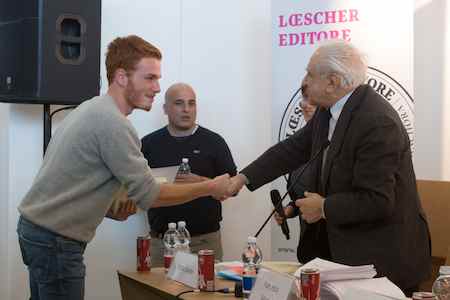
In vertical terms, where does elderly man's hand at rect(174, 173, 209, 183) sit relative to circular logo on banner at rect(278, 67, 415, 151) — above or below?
below

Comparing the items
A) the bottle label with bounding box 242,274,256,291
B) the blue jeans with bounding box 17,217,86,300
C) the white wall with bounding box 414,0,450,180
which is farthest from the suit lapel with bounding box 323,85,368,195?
the white wall with bounding box 414,0,450,180

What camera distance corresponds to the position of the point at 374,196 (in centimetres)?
229

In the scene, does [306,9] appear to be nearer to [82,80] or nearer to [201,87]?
[201,87]

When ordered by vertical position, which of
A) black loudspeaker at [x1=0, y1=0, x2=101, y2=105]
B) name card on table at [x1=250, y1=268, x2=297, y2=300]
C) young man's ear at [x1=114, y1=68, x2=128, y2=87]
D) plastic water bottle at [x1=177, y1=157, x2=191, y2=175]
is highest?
black loudspeaker at [x1=0, y1=0, x2=101, y2=105]

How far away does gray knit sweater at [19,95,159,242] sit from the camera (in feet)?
7.45

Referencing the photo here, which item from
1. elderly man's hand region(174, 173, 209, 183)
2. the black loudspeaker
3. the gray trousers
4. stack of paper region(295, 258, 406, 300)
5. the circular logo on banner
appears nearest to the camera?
stack of paper region(295, 258, 406, 300)

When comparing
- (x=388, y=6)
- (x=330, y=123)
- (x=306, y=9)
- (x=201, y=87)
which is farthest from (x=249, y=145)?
(x=330, y=123)

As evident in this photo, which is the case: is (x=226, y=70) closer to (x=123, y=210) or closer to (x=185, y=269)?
(x=123, y=210)

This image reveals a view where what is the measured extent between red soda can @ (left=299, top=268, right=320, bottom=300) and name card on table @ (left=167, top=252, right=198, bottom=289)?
67 centimetres

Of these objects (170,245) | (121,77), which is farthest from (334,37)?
(121,77)

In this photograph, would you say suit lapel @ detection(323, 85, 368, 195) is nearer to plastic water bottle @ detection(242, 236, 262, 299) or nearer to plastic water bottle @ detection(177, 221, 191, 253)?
plastic water bottle @ detection(242, 236, 262, 299)

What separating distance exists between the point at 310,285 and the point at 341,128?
742 mm

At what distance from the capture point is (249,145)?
15.6 feet

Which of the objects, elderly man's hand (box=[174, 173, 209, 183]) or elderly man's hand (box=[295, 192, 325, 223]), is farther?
elderly man's hand (box=[174, 173, 209, 183])
